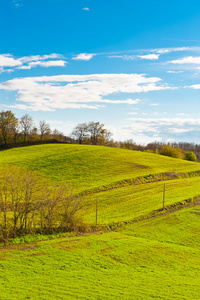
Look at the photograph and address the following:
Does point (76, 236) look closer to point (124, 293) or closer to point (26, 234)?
point (26, 234)

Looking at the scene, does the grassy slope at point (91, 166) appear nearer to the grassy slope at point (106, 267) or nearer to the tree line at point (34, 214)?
the tree line at point (34, 214)

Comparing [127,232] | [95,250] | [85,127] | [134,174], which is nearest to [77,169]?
[134,174]

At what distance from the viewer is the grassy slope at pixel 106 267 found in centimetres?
1339

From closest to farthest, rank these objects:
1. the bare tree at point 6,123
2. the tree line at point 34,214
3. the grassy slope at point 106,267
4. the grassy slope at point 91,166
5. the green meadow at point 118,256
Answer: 1. the grassy slope at point 106,267
2. the green meadow at point 118,256
3. the tree line at point 34,214
4. the grassy slope at point 91,166
5. the bare tree at point 6,123

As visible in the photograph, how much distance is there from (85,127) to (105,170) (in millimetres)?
69762

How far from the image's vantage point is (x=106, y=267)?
1708 centimetres

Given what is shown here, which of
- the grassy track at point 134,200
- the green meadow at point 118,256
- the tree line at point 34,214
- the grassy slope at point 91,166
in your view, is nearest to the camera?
the green meadow at point 118,256

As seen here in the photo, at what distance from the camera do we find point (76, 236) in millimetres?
22453

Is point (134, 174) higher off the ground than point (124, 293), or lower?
higher

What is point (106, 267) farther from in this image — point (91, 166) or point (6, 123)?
point (6, 123)

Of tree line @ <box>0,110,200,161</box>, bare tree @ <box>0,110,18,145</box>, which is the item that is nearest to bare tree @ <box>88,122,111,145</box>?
tree line @ <box>0,110,200,161</box>

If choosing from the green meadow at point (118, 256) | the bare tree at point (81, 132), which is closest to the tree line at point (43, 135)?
the bare tree at point (81, 132)

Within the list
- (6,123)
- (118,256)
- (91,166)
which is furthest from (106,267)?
(6,123)

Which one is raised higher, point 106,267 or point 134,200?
point 134,200
